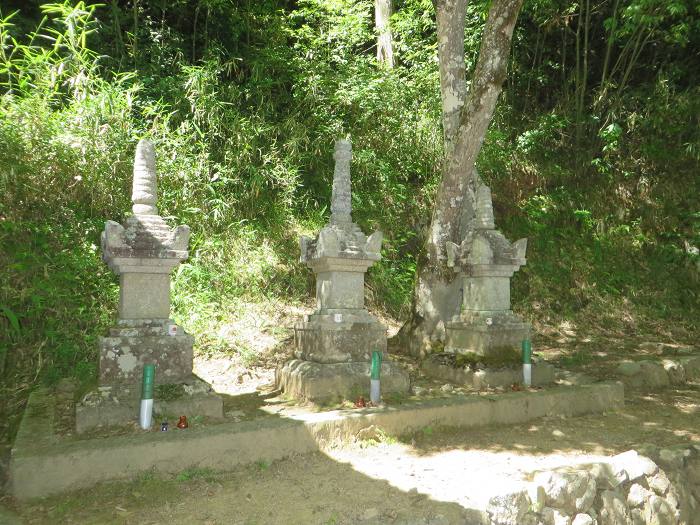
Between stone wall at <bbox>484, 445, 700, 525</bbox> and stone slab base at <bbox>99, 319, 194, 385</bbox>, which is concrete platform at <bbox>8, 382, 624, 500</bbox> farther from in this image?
stone wall at <bbox>484, 445, 700, 525</bbox>

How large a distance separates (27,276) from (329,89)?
733cm

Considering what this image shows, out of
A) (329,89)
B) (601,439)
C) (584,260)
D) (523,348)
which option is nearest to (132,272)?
(523,348)

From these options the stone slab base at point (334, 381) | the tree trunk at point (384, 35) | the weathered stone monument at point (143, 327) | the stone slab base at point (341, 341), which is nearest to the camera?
the weathered stone monument at point (143, 327)

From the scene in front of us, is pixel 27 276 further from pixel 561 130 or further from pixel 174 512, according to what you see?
pixel 561 130

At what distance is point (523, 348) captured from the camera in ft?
21.2

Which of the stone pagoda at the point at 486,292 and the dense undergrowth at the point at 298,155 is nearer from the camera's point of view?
the stone pagoda at the point at 486,292

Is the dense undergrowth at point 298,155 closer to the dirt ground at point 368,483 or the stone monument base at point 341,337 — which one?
the stone monument base at point 341,337

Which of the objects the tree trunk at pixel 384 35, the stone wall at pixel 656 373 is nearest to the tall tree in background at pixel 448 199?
the stone wall at pixel 656 373

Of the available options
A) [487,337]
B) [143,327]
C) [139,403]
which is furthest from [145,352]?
[487,337]

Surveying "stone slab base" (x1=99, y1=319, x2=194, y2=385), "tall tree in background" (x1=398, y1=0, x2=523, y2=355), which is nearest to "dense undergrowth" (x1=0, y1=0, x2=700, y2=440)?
"stone slab base" (x1=99, y1=319, x2=194, y2=385)

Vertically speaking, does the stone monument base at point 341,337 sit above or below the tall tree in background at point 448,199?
below

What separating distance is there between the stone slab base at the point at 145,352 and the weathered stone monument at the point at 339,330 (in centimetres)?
138

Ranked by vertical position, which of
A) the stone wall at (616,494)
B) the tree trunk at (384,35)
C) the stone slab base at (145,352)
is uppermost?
the tree trunk at (384,35)

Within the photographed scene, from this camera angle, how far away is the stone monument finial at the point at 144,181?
5.04m
